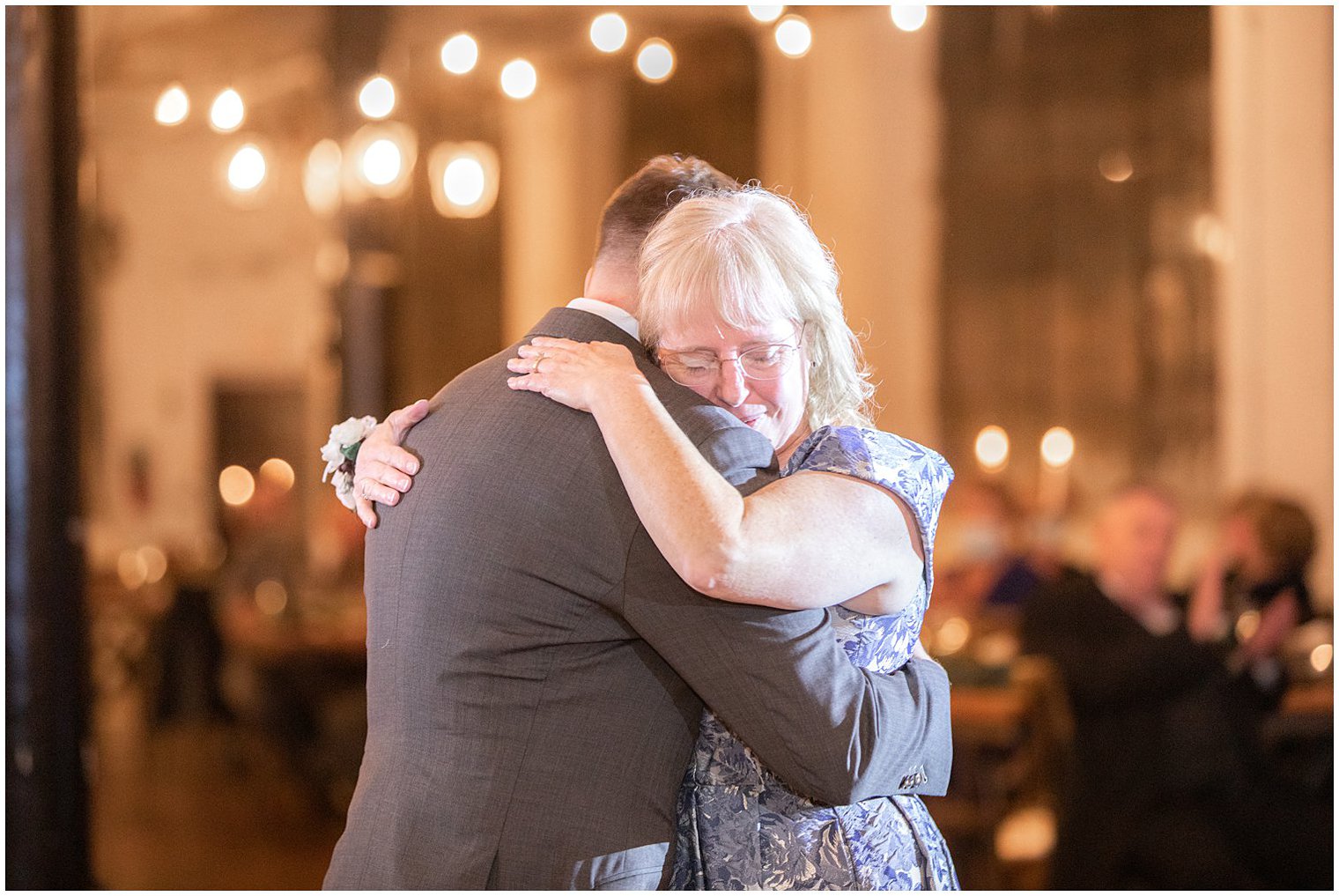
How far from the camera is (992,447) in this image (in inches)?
243

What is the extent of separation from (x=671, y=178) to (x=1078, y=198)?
495 centimetres

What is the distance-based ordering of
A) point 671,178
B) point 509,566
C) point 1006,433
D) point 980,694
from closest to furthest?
point 509,566 < point 671,178 < point 980,694 < point 1006,433

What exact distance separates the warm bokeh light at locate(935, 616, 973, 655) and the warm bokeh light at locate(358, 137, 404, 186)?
138 inches

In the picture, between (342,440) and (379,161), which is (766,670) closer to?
(342,440)

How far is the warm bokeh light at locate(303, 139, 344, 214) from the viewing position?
635cm

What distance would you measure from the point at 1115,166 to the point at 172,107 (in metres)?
4.41

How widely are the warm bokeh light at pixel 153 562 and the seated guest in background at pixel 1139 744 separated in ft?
12.5

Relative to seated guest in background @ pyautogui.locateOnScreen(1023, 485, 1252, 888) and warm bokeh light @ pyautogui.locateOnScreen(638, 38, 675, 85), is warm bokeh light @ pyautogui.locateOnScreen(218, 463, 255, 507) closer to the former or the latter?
warm bokeh light @ pyautogui.locateOnScreen(638, 38, 675, 85)

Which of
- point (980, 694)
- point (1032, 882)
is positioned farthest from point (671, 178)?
point (1032, 882)

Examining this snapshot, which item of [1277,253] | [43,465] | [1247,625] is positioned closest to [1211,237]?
[1277,253]

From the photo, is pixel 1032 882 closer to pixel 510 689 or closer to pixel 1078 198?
pixel 1078 198

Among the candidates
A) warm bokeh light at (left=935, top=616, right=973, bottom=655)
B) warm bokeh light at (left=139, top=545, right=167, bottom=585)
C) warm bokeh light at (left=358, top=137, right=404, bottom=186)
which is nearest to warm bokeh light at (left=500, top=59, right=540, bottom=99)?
warm bokeh light at (left=358, top=137, right=404, bottom=186)

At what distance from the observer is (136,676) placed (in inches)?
226

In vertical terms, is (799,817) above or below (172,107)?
below
